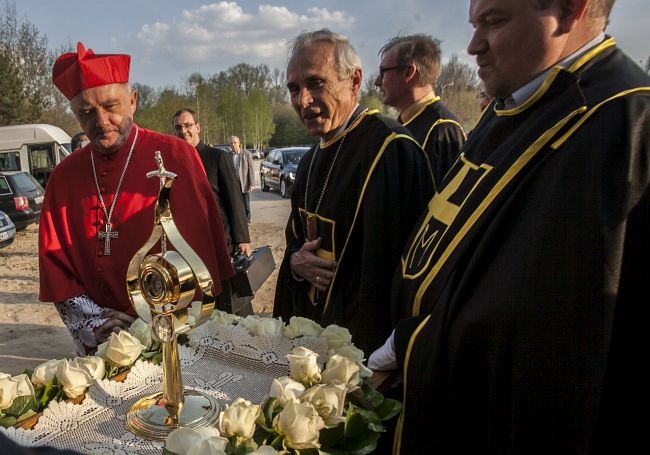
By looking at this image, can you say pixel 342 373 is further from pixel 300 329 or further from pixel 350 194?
pixel 350 194

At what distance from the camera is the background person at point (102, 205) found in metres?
2.25

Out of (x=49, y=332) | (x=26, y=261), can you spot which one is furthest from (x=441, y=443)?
(x=26, y=261)

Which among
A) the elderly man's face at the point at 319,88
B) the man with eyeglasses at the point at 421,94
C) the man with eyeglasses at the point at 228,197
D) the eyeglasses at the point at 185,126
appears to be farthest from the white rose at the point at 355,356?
the eyeglasses at the point at 185,126

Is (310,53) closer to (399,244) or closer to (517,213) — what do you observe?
(399,244)

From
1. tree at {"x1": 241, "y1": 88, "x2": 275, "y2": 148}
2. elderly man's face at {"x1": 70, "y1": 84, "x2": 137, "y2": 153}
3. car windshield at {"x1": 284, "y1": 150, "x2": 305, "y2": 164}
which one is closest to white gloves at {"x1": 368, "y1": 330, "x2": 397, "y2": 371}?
elderly man's face at {"x1": 70, "y1": 84, "x2": 137, "y2": 153}

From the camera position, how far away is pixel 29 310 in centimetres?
662

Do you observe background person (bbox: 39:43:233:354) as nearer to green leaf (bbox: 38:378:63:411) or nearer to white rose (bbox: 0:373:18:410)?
green leaf (bbox: 38:378:63:411)

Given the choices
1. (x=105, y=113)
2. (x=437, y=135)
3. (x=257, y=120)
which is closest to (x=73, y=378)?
(x=105, y=113)

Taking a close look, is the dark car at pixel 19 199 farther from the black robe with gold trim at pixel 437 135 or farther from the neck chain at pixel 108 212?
the neck chain at pixel 108 212

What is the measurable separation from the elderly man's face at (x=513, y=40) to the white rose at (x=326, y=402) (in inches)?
42.9

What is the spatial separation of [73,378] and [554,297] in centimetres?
119

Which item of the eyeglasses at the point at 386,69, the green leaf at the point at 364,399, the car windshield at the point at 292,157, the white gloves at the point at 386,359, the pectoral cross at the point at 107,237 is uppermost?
the eyeglasses at the point at 386,69

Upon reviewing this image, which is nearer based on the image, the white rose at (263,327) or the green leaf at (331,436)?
the green leaf at (331,436)

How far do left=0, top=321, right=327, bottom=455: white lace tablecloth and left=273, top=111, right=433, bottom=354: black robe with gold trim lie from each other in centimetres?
77
